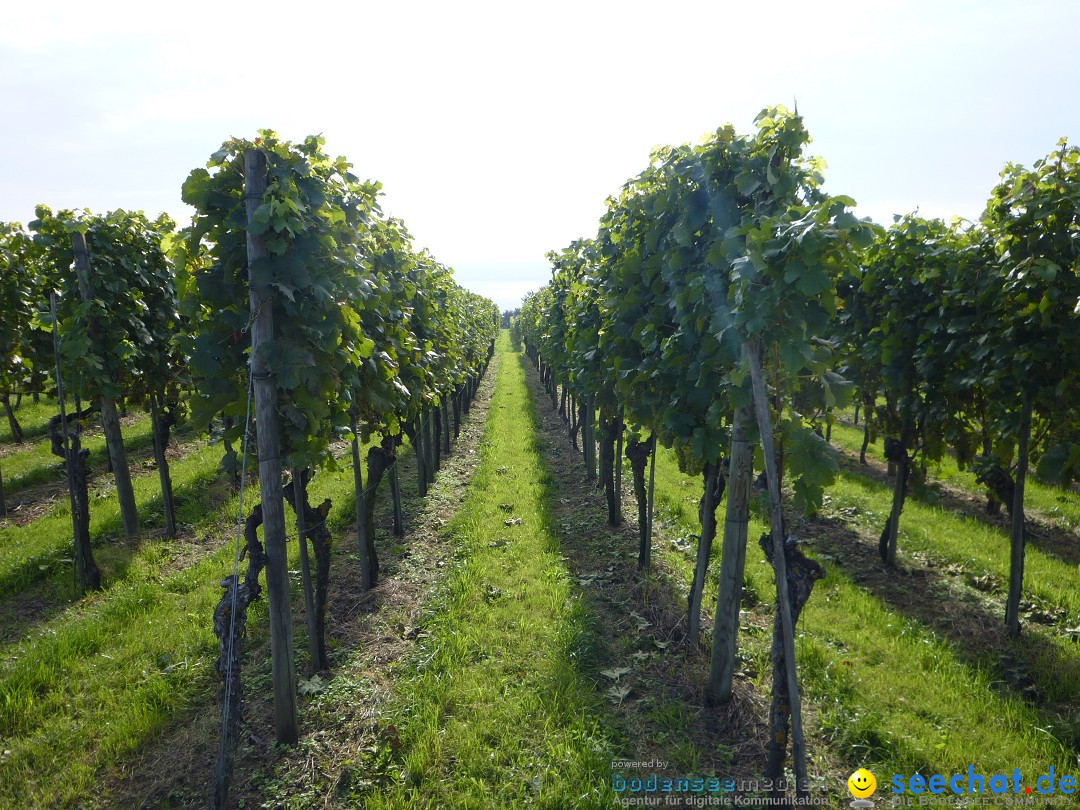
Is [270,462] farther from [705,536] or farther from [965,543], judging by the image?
[965,543]

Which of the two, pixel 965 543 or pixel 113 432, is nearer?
pixel 113 432

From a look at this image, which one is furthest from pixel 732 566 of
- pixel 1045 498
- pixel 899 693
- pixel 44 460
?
pixel 44 460

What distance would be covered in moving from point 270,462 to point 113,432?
6136mm

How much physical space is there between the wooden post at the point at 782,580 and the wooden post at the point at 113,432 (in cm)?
865

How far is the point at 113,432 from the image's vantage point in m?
8.50

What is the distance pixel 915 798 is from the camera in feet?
12.5

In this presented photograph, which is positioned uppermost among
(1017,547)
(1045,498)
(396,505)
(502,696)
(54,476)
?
(54,476)

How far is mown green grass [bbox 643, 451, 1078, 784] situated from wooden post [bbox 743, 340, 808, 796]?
142 centimetres

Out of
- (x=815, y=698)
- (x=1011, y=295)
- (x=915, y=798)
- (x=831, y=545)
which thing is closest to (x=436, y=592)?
(x=815, y=698)

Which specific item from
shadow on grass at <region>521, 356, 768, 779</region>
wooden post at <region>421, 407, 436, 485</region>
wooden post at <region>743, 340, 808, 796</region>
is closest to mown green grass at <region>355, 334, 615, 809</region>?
shadow on grass at <region>521, 356, 768, 779</region>

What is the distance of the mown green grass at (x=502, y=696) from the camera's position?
3.95m

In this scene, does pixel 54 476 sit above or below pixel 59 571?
above

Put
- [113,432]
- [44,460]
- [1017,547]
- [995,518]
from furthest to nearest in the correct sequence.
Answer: [44,460] < [995,518] < [113,432] < [1017,547]

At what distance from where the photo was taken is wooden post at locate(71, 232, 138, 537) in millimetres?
7656
